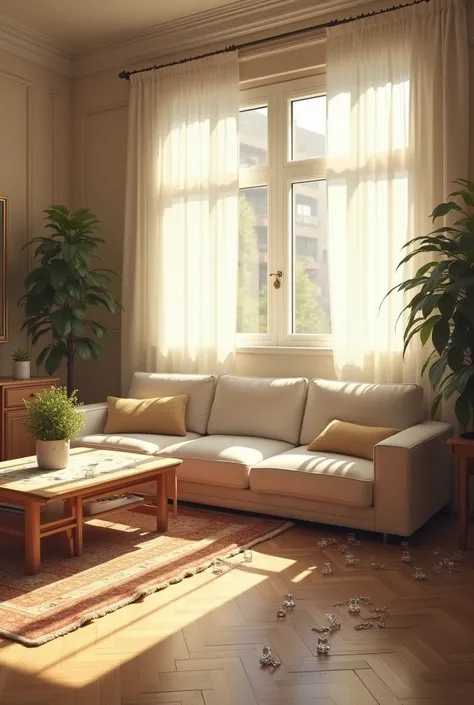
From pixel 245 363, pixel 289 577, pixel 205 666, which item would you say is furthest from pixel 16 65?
pixel 205 666

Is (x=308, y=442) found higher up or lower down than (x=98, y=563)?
higher up

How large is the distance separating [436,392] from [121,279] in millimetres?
2801

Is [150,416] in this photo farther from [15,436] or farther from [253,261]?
[253,261]

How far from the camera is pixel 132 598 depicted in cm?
313

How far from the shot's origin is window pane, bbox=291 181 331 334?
17.3ft

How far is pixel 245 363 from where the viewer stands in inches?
217

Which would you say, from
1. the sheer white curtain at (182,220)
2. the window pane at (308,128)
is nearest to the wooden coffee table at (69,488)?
the sheer white curtain at (182,220)

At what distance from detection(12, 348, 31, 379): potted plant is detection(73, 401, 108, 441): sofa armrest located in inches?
22.1

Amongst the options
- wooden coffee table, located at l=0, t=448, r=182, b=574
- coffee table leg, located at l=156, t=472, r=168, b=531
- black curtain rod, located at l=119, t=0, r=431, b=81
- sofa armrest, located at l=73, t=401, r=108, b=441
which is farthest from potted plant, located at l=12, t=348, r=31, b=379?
black curtain rod, located at l=119, t=0, r=431, b=81

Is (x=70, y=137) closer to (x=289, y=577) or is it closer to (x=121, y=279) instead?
(x=121, y=279)

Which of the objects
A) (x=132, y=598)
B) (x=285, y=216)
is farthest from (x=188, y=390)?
(x=132, y=598)

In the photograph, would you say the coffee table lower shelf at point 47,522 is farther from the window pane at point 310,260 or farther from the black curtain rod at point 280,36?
the black curtain rod at point 280,36

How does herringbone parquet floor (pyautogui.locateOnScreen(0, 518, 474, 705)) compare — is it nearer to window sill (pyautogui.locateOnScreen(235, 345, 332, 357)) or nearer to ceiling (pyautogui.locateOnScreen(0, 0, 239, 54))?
window sill (pyautogui.locateOnScreen(235, 345, 332, 357))

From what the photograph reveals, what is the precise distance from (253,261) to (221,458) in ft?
5.75
